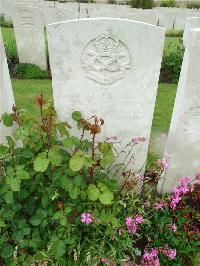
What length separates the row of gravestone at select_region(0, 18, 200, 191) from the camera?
8.72 feet

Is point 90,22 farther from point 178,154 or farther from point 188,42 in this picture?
point 178,154

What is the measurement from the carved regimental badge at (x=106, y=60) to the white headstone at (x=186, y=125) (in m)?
0.55

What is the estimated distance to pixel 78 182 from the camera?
2.52 metres

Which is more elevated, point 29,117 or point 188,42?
point 188,42

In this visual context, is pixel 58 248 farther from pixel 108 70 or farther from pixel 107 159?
pixel 108 70

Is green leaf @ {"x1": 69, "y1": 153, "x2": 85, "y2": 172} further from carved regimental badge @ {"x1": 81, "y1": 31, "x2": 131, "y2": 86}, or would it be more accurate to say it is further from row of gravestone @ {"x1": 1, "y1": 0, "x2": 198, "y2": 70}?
row of gravestone @ {"x1": 1, "y1": 0, "x2": 198, "y2": 70}

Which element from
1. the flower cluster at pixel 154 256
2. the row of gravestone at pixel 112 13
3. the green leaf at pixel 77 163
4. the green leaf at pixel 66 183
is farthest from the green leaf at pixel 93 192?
the row of gravestone at pixel 112 13

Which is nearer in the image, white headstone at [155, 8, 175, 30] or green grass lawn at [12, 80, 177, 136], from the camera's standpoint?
green grass lawn at [12, 80, 177, 136]

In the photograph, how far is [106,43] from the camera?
2.70 m

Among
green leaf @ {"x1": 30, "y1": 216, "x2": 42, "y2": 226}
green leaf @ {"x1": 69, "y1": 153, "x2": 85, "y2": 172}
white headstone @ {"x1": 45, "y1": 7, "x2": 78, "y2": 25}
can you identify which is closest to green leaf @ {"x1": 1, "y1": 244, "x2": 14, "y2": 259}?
green leaf @ {"x1": 30, "y1": 216, "x2": 42, "y2": 226}

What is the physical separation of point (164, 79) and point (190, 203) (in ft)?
15.8

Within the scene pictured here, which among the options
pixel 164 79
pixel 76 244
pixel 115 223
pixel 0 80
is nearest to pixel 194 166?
pixel 115 223

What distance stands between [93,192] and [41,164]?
46cm

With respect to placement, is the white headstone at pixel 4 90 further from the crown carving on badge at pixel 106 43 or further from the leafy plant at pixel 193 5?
the leafy plant at pixel 193 5
